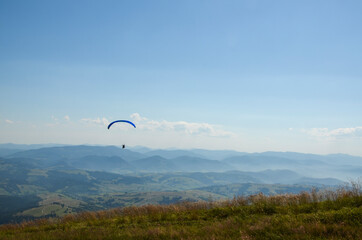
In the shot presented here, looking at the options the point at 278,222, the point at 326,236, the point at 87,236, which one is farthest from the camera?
the point at 87,236

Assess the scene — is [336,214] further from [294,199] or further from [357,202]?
[294,199]

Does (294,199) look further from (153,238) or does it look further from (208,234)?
(153,238)

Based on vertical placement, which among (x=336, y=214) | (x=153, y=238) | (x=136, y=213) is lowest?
(x=136, y=213)

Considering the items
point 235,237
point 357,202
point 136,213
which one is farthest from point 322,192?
point 136,213

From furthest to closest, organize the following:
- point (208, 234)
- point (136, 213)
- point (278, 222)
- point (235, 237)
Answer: point (136, 213), point (278, 222), point (208, 234), point (235, 237)

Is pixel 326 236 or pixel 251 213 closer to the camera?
pixel 326 236

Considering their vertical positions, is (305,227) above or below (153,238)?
above

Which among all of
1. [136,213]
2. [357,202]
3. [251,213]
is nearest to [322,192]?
[357,202]
